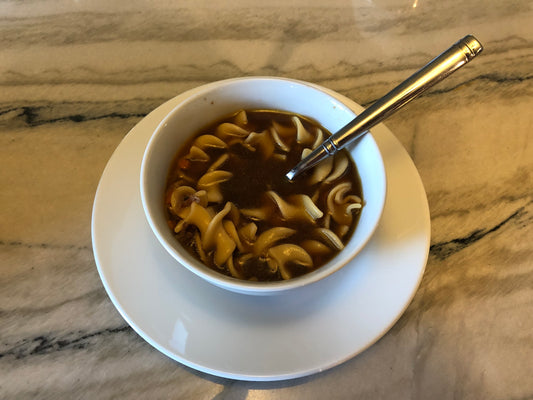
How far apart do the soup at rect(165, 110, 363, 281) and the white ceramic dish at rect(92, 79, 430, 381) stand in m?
0.09

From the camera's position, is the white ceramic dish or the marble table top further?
the marble table top

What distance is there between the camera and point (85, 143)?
162 centimetres

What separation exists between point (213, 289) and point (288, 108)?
2.21 ft

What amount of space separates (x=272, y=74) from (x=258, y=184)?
0.74 m

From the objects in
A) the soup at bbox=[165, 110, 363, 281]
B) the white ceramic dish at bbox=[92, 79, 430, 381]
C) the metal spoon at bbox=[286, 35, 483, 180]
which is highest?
the metal spoon at bbox=[286, 35, 483, 180]

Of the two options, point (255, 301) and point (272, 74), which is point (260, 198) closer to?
point (255, 301)

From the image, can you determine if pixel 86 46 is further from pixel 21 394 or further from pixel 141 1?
pixel 21 394

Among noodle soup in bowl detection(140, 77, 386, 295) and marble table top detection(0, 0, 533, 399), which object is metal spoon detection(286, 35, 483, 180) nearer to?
noodle soup in bowl detection(140, 77, 386, 295)

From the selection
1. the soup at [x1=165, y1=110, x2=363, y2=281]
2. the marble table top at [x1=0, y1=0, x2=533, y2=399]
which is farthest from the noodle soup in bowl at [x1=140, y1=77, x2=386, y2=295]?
the marble table top at [x1=0, y1=0, x2=533, y2=399]

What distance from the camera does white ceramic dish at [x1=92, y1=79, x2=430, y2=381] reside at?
3.46 ft

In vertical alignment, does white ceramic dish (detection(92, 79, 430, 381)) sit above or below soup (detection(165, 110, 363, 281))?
below

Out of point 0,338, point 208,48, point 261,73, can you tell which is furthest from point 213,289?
point 208,48

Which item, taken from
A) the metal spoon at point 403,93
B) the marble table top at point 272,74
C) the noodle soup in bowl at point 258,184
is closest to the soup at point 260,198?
the noodle soup in bowl at point 258,184

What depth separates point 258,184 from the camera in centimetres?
135
